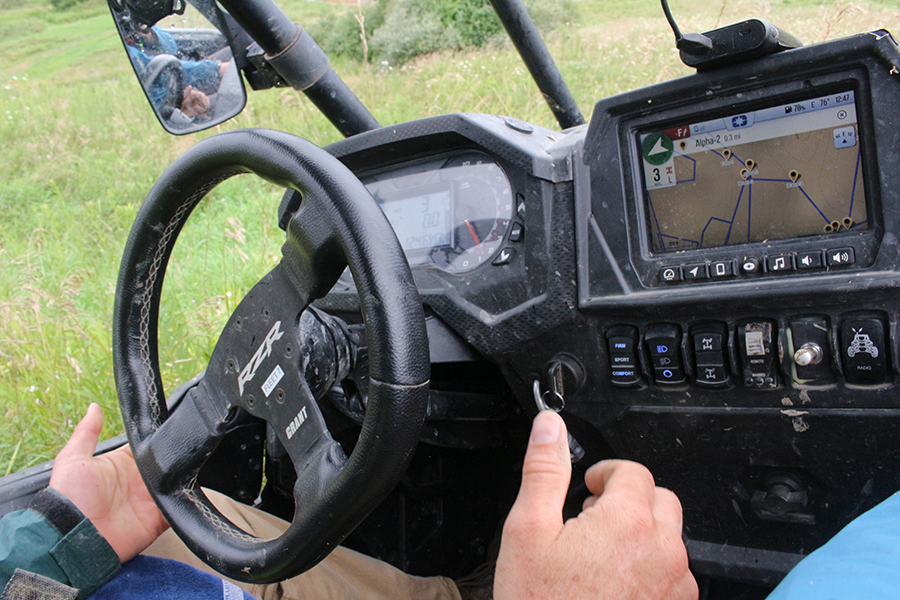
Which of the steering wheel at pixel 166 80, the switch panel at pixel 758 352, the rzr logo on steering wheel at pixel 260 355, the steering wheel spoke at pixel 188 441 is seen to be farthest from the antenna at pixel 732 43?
the steering wheel at pixel 166 80

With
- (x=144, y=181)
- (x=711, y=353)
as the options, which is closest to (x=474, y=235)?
(x=711, y=353)

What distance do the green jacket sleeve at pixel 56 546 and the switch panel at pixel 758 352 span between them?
3.58 feet

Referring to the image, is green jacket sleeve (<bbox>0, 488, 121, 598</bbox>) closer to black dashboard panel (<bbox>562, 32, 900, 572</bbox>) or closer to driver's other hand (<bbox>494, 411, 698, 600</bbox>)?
driver's other hand (<bbox>494, 411, 698, 600</bbox>)

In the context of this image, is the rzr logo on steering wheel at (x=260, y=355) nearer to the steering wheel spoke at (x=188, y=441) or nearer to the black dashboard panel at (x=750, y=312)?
the steering wheel spoke at (x=188, y=441)

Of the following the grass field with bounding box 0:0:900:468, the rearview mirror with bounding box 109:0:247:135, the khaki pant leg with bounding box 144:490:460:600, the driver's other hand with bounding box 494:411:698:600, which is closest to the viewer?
the driver's other hand with bounding box 494:411:698:600

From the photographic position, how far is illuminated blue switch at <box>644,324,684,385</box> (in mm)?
1133

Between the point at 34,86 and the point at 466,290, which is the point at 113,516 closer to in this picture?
the point at 466,290

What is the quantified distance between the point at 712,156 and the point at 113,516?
1.24 m

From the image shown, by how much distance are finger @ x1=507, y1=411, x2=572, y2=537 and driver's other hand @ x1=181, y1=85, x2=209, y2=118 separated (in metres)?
1.36

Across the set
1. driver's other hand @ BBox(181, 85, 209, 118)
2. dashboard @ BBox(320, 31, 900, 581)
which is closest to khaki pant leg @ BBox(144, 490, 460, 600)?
dashboard @ BBox(320, 31, 900, 581)

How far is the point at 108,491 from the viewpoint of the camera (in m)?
1.20

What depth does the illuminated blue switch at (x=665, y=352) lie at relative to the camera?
113cm

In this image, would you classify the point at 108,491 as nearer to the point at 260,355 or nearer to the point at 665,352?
the point at 260,355

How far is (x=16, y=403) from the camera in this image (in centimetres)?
243
